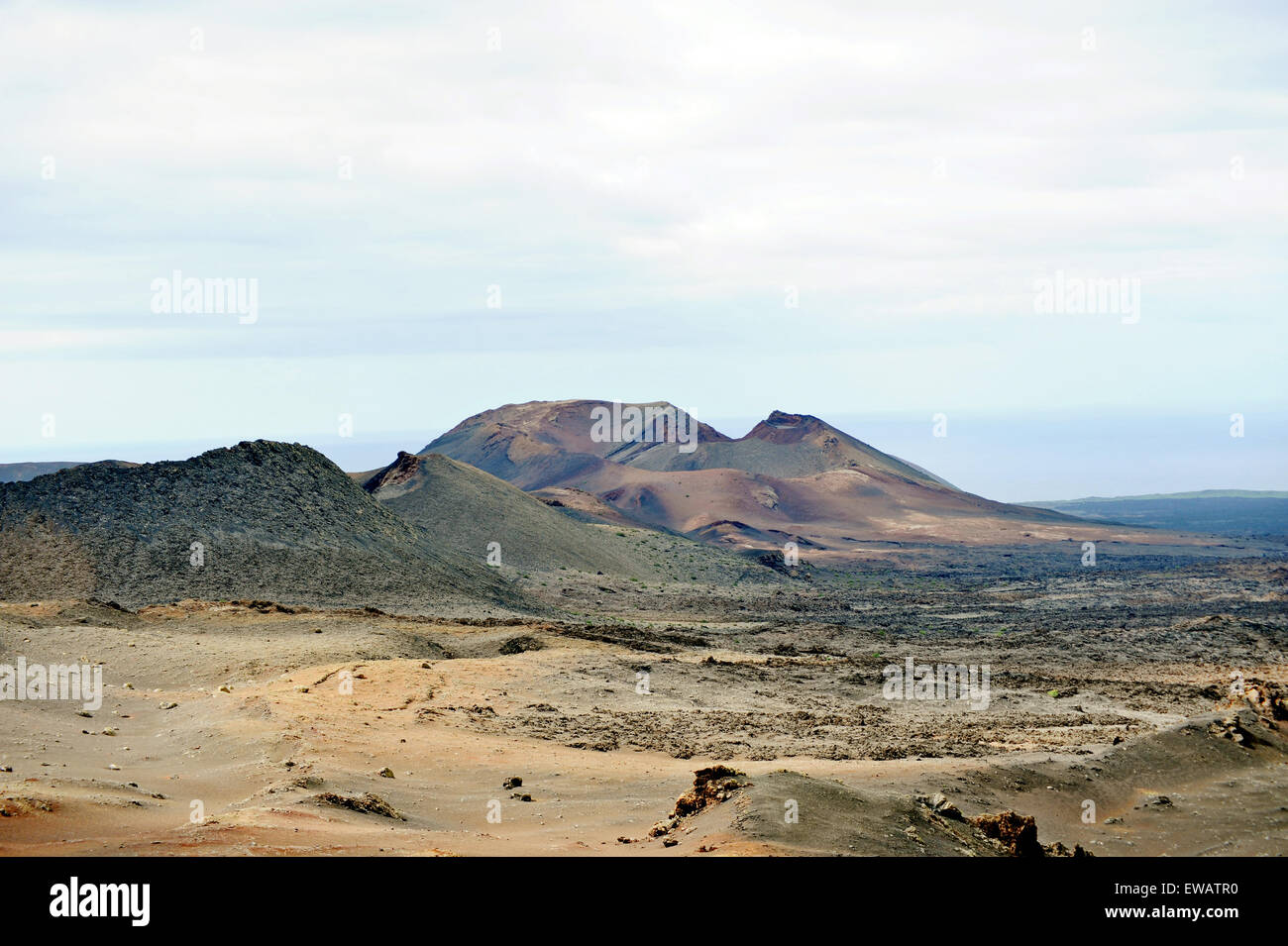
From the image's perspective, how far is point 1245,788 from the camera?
1667 centimetres

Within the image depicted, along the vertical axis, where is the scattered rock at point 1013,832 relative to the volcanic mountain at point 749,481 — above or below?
below

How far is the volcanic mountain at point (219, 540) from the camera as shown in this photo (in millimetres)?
34625

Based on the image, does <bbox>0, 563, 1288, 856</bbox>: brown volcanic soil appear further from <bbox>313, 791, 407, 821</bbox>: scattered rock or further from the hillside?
the hillside

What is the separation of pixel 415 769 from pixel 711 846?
655 cm

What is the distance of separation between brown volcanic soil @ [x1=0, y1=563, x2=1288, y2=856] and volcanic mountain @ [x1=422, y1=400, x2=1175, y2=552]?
157 ft

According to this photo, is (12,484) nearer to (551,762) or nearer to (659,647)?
(659,647)

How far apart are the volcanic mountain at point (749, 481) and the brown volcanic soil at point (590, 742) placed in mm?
47909

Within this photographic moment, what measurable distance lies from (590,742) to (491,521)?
3644cm

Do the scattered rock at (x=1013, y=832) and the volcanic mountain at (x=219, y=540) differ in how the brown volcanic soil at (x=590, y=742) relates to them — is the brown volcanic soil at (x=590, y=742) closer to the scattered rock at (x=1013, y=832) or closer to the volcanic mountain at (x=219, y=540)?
the scattered rock at (x=1013, y=832)

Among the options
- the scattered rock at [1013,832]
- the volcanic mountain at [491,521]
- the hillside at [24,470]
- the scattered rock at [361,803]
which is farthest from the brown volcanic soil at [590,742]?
the hillside at [24,470]

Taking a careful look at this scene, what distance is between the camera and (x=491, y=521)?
54.1 m

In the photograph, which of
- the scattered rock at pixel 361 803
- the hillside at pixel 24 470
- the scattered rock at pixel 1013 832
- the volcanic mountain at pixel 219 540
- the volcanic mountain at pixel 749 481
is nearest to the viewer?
the scattered rock at pixel 1013 832

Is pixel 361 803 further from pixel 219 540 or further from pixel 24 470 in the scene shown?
pixel 24 470

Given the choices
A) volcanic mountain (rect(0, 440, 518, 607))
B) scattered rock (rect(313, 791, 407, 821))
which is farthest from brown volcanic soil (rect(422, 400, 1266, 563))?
scattered rock (rect(313, 791, 407, 821))
